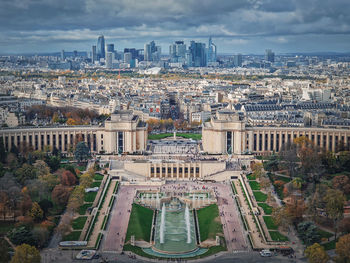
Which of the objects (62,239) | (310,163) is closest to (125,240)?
(62,239)

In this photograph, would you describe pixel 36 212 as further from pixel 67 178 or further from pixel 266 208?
pixel 266 208

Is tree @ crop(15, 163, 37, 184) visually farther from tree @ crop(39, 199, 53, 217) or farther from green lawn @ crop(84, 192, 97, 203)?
tree @ crop(39, 199, 53, 217)

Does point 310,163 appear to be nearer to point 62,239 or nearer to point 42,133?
point 62,239

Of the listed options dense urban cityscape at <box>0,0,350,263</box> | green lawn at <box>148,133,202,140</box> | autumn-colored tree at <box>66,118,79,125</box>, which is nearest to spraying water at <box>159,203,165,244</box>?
dense urban cityscape at <box>0,0,350,263</box>

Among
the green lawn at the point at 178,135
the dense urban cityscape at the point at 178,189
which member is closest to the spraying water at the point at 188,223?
the dense urban cityscape at the point at 178,189

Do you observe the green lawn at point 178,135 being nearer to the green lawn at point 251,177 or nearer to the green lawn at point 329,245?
the green lawn at point 251,177

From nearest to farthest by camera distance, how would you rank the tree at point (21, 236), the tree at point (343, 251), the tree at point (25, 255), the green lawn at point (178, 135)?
1. the tree at point (25, 255)
2. the tree at point (343, 251)
3. the tree at point (21, 236)
4. the green lawn at point (178, 135)
